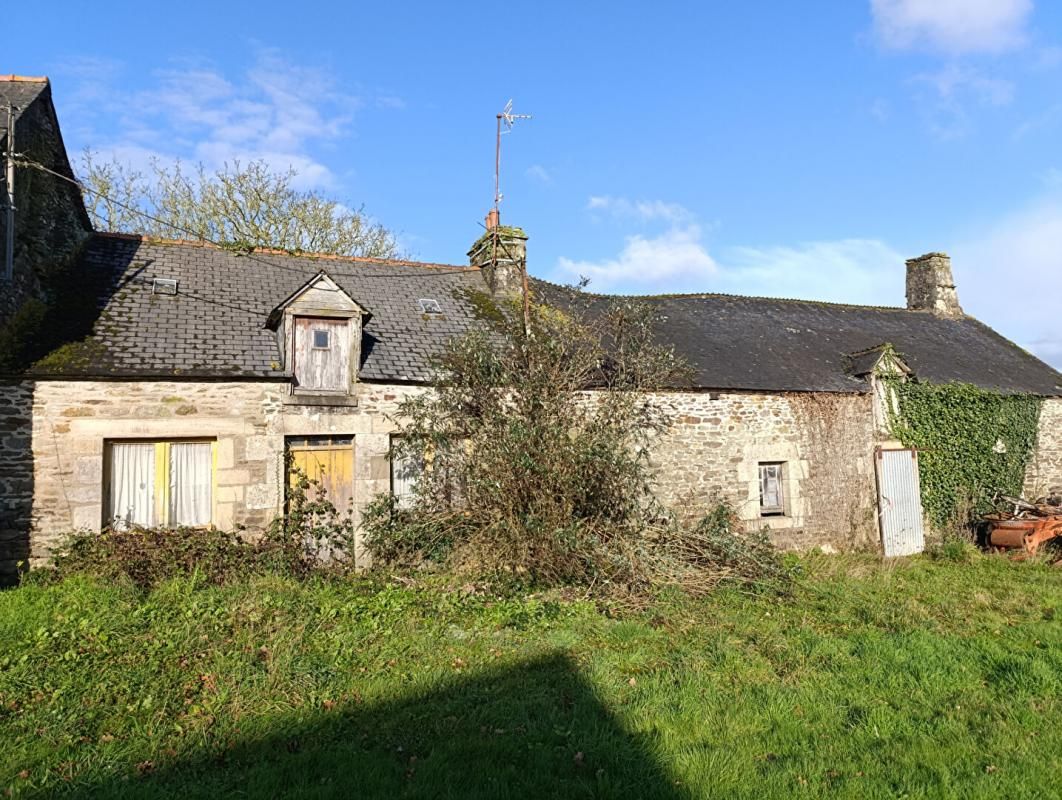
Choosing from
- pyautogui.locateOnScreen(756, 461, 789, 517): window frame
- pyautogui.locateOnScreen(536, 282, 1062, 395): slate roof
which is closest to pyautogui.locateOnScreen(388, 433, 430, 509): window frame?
pyautogui.locateOnScreen(536, 282, 1062, 395): slate roof

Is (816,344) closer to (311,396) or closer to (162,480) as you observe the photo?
(311,396)

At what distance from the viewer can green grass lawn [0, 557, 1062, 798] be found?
429cm

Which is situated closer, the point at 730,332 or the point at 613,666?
the point at 613,666

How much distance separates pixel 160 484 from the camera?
9.63m

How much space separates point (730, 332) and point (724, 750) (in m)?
11.7

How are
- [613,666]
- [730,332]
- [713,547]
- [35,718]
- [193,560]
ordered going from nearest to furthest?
[35,718] < [613,666] < [193,560] < [713,547] < [730,332]

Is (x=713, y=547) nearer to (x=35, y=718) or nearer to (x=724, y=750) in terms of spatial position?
(x=724, y=750)

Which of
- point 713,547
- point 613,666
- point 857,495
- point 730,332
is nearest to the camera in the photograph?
point 613,666

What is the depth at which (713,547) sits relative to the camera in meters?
9.59

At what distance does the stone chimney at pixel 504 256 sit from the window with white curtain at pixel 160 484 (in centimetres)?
648

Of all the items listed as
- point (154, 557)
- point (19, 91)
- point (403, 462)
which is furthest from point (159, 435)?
point (19, 91)

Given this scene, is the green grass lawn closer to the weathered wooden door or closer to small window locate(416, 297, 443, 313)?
the weathered wooden door

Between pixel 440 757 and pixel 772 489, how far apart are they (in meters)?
10.0

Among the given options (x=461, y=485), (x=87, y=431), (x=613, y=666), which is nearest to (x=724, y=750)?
(x=613, y=666)
